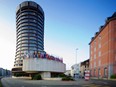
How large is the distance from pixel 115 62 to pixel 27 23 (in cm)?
9888

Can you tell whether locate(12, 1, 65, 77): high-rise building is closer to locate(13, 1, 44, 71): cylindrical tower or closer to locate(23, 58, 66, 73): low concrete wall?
locate(13, 1, 44, 71): cylindrical tower

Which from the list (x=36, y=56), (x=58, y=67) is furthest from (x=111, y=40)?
(x=36, y=56)

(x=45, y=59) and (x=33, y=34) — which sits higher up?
(x=33, y=34)

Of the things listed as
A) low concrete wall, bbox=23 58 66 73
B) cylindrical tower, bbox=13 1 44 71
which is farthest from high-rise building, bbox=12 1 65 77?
low concrete wall, bbox=23 58 66 73

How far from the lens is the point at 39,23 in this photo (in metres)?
148

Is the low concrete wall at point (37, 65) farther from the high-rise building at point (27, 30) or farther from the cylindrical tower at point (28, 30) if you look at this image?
the cylindrical tower at point (28, 30)

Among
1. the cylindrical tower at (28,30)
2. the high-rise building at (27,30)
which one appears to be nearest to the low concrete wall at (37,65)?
the high-rise building at (27,30)

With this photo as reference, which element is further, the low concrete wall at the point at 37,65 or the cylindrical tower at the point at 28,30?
the cylindrical tower at the point at 28,30

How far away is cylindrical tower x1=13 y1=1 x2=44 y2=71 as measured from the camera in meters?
137

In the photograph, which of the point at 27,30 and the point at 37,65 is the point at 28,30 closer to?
the point at 27,30

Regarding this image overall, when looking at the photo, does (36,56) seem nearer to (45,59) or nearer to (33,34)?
(45,59)

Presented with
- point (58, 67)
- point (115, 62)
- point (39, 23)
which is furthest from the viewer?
point (39, 23)

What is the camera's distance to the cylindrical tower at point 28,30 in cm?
13662

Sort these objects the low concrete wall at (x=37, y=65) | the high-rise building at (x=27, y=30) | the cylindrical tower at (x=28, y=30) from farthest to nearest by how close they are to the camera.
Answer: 1. the cylindrical tower at (x=28, y=30)
2. the high-rise building at (x=27, y=30)
3. the low concrete wall at (x=37, y=65)
